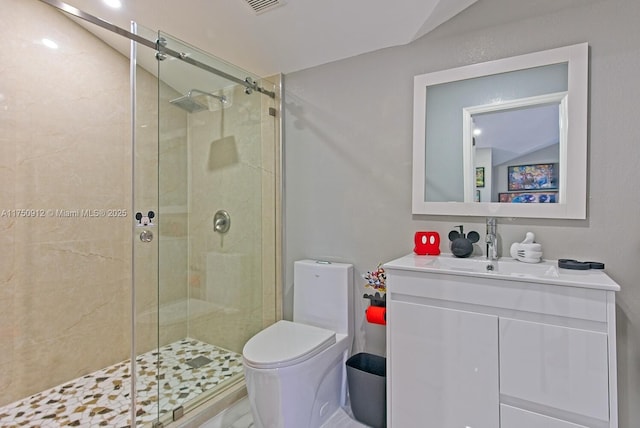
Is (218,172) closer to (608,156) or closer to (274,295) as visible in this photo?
(274,295)

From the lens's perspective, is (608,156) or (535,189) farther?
(535,189)

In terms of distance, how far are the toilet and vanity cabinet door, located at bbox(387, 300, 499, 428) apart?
15.3 inches

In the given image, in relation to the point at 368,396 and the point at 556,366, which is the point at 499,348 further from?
the point at 368,396

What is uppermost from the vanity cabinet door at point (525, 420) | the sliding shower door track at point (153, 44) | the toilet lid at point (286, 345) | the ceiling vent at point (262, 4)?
the ceiling vent at point (262, 4)

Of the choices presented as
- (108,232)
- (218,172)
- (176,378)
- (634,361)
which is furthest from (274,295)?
(634,361)

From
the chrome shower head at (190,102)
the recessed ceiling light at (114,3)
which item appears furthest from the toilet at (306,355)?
the recessed ceiling light at (114,3)

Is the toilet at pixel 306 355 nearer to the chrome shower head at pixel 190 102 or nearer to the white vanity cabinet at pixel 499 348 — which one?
the white vanity cabinet at pixel 499 348

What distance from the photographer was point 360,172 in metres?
2.07

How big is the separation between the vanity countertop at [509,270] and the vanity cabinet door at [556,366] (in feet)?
0.56

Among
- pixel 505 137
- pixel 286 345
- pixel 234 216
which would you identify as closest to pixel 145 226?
pixel 234 216

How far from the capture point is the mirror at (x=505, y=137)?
4.95ft

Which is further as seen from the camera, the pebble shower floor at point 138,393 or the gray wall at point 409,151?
the pebble shower floor at point 138,393

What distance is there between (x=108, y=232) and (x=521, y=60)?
108 inches

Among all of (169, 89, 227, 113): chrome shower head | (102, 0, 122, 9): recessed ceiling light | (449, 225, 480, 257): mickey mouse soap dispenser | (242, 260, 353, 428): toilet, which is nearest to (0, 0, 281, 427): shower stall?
(169, 89, 227, 113): chrome shower head
